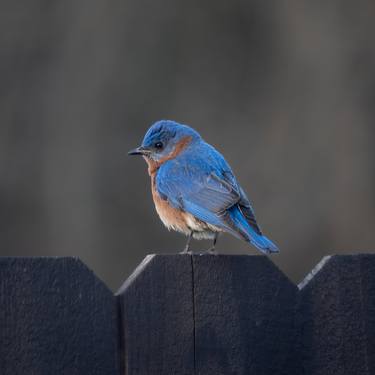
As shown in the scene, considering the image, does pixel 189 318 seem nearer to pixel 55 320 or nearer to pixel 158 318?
pixel 158 318

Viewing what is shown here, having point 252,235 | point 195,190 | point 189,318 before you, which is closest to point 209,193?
point 195,190

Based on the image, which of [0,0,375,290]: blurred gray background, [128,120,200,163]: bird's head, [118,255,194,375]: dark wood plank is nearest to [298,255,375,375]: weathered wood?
[118,255,194,375]: dark wood plank

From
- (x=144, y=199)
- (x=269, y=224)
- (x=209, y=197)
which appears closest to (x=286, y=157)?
(x=269, y=224)

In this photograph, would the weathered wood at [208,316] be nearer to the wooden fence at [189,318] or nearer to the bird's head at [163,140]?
the wooden fence at [189,318]

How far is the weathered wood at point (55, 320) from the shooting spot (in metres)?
2.87

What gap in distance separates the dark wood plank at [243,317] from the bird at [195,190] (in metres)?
0.62

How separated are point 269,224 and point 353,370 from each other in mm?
3713

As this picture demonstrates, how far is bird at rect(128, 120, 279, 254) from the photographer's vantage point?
4168 millimetres

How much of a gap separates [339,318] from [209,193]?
1279 millimetres

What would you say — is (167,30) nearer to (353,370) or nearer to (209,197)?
(209,197)

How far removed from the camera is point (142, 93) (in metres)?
7.30

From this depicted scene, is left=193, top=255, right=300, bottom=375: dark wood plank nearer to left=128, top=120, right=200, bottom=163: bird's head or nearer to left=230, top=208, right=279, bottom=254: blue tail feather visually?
left=230, top=208, right=279, bottom=254: blue tail feather

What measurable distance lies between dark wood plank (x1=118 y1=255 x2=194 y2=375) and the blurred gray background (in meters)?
3.85

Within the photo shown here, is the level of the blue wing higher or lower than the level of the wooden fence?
lower
